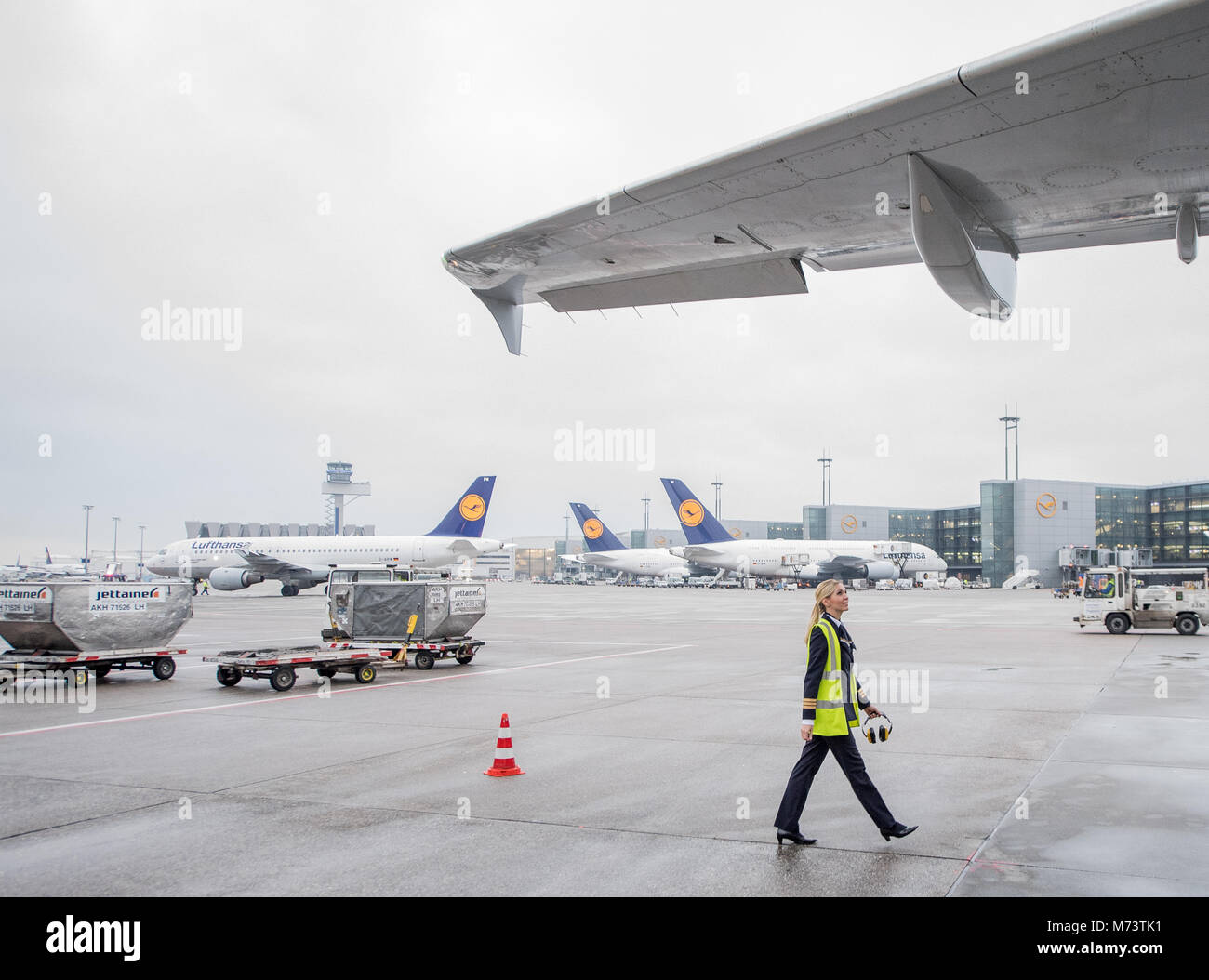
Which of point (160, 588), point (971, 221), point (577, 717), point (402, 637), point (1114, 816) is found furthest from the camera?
point (402, 637)

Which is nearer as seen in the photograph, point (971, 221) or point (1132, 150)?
point (1132, 150)

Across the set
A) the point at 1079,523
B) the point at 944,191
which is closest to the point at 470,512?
the point at 944,191

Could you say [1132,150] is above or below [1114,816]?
above

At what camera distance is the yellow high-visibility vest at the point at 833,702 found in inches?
241

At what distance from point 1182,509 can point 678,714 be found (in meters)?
116

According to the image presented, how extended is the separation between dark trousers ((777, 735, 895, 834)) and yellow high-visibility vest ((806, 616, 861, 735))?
65mm

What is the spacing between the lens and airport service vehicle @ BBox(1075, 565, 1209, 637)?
26.5 meters

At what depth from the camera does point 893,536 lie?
132875mm

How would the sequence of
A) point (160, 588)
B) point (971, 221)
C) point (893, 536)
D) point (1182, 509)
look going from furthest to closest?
point (893, 536) → point (1182, 509) → point (160, 588) → point (971, 221)

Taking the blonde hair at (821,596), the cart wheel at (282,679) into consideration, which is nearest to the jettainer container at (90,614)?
the cart wheel at (282,679)

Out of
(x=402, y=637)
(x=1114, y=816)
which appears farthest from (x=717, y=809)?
(x=402, y=637)

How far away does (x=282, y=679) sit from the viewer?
14.5 meters
